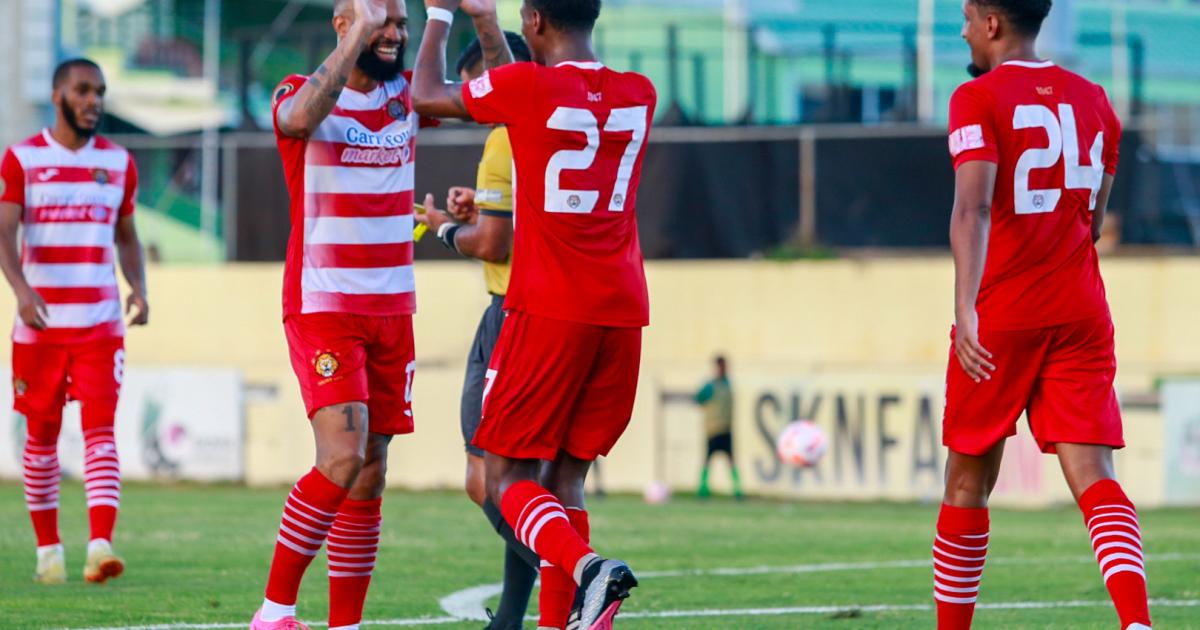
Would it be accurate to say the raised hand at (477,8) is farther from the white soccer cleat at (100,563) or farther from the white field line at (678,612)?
the white soccer cleat at (100,563)

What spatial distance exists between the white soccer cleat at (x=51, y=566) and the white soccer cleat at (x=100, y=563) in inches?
7.2

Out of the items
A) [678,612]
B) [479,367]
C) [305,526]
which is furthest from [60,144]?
[678,612]

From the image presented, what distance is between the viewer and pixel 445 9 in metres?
6.55

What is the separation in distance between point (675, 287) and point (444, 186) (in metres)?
3.01

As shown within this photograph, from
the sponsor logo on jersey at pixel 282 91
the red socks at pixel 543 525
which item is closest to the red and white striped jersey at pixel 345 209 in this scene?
the sponsor logo on jersey at pixel 282 91

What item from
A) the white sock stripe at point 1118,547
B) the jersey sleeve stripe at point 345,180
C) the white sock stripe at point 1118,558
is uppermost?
the jersey sleeve stripe at point 345,180

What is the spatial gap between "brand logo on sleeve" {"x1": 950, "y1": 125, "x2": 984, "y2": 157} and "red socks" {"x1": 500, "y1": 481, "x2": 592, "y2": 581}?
1715 mm

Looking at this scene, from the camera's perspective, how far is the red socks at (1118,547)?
603 centimetres

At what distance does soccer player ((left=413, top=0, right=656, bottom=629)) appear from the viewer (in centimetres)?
627

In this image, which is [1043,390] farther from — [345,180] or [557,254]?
[345,180]

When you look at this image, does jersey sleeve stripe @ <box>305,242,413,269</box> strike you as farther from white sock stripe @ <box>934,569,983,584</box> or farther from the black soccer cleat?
white sock stripe @ <box>934,569,983,584</box>

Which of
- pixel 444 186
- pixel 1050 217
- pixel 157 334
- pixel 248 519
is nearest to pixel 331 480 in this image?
pixel 1050 217

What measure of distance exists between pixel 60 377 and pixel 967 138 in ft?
16.4

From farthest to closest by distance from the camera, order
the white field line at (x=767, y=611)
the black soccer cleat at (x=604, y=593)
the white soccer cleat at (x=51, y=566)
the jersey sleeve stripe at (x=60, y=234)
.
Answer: the jersey sleeve stripe at (x=60, y=234) → the white soccer cleat at (x=51, y=566) → the white field line at (x=767, y=611) → the black soccer cleat at (x=604, y=593)
